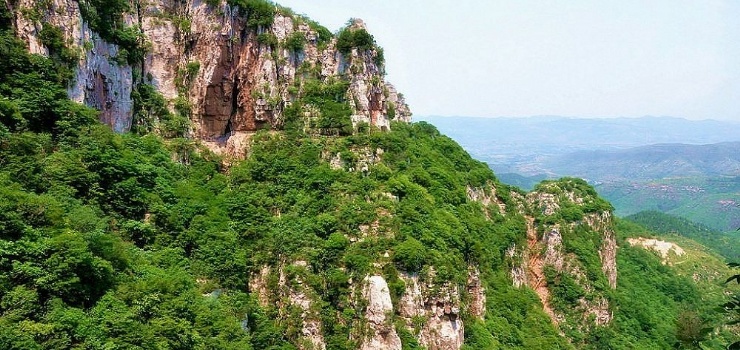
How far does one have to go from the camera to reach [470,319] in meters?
36.9

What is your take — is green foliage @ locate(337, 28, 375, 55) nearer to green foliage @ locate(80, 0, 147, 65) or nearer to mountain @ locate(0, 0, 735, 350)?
mountain @ locate(0, 0, 735, 350)

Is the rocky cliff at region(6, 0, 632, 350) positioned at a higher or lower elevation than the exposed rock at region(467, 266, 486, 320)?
higher

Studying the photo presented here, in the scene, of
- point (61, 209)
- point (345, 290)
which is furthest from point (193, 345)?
point (345, 290)

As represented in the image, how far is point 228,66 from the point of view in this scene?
4031 centimetres

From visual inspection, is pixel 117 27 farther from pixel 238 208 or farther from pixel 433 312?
pixel 433 312

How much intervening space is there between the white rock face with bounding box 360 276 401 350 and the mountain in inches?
3.5

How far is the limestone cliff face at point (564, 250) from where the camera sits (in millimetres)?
48219

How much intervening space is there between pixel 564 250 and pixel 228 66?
1526 inches

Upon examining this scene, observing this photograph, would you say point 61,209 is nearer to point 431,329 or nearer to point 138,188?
point 138,188

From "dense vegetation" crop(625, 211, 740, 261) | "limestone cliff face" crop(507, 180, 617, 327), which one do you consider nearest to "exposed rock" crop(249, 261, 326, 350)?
"limestone cliff face" crop(507, 180, 617, 327)

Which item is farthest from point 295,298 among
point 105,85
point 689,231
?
point 689,231

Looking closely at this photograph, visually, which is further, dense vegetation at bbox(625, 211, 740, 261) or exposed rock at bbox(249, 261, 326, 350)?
dense vegetation at bbox(625, 211, 740, 261)

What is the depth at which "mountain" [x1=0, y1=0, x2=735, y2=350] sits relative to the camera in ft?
69.6

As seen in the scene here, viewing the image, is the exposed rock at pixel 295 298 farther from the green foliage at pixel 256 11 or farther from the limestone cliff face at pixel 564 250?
the limestone cliff face at pixel 564 250
